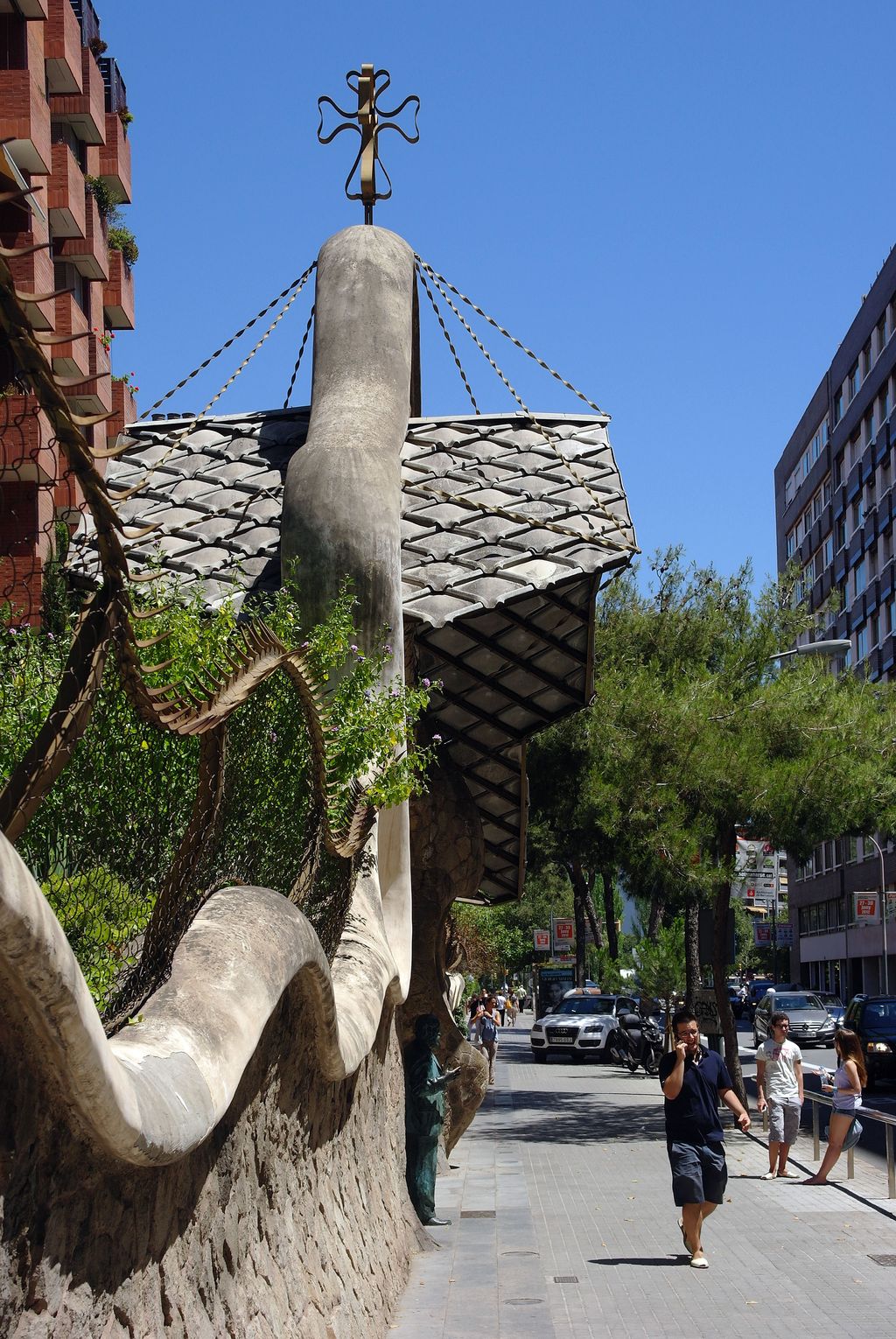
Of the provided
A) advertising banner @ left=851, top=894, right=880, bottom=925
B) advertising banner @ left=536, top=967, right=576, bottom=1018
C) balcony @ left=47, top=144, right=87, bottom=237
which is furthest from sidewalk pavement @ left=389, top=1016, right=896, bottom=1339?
advertising banner @ left=536, top=967, right=576, bottom=1018

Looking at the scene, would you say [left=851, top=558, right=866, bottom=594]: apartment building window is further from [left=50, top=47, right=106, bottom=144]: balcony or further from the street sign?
the street sign

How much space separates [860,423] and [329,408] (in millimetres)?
54250

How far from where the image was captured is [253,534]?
1156cm

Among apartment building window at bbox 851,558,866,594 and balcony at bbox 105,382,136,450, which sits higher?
apartment building window at bbox 851,558,866,594

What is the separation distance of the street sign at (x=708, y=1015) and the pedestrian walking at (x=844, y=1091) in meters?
7.07

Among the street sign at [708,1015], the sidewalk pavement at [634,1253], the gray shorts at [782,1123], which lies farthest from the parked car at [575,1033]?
the gray shorts at [782,1123]

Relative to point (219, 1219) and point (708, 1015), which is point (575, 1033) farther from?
point (219, 1219)

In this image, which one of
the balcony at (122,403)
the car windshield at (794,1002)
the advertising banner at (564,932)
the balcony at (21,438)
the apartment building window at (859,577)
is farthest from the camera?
the advertising banner at (564,932)

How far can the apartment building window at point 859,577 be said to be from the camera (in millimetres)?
62219

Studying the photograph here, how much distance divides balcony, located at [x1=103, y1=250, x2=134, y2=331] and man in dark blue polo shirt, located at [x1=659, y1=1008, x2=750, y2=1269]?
30334 mm

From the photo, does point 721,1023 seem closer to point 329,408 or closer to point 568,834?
point 568,834

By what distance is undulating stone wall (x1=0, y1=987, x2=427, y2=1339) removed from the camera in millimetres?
3311

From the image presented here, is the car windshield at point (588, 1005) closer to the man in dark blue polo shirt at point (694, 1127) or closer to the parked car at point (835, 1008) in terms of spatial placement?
the parked car at point (835, 1008)

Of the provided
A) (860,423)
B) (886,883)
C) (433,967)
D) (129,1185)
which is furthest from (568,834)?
(860,423)
